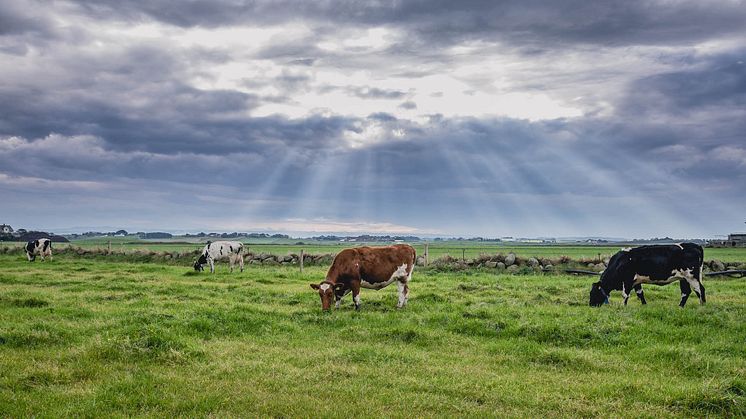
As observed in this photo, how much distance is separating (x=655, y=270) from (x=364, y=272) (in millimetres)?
9940

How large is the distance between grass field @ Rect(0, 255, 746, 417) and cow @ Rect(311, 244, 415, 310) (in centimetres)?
60

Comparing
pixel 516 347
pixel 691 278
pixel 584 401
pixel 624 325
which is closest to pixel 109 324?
pixel 516 347

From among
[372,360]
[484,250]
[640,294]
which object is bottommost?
[372,360]

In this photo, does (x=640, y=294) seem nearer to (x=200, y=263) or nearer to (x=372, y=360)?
(x=372, y=360)

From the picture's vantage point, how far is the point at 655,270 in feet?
59.8

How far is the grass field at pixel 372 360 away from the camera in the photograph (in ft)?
26.5

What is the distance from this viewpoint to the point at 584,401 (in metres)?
8.32

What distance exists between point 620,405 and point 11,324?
13.7m

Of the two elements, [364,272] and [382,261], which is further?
[382,261]

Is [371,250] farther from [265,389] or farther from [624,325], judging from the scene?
[265,389]

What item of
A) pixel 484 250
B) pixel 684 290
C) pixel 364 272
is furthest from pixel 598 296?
pixel 484 250

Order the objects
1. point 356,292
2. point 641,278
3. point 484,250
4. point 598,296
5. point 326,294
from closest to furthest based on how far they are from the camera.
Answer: point 326,294 → point 356,292 → point 641,278 → point 598,296 → point 484,250

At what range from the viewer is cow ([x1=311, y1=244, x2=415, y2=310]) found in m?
17.7

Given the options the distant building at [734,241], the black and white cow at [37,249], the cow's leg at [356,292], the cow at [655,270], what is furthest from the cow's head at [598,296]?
the distant building at [734,241]
